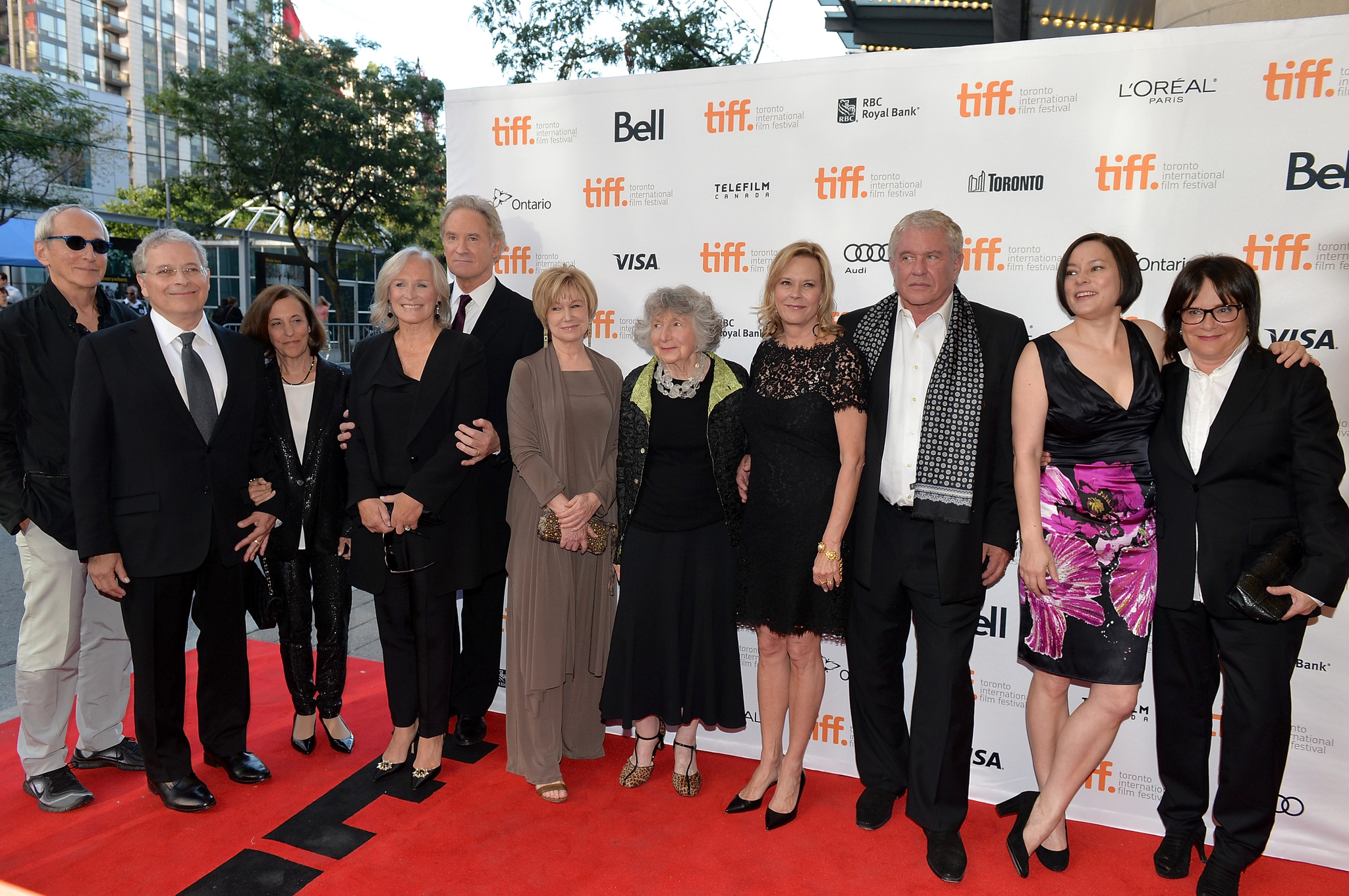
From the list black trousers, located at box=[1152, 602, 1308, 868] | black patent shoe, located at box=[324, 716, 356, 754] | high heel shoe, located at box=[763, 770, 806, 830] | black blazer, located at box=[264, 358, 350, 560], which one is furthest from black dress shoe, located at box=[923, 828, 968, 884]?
black blazer, located at box=[264, 358, 350, 560]

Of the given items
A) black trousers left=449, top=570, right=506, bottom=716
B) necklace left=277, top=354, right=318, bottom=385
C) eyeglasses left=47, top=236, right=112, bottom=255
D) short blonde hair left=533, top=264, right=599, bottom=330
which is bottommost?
black trousers left=449, top=570, right=506, bottom=716

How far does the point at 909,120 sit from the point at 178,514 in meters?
3.12

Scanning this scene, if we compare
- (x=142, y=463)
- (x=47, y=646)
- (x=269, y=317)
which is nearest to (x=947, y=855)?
(x=142, y=463)

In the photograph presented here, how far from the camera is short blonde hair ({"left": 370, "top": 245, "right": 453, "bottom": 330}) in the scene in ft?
10.1

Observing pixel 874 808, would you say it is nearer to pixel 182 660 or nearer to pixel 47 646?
pixel 182 660

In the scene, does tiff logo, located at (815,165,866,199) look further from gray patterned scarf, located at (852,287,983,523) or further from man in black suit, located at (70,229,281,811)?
man in black suit, located at (70,229,281,811)

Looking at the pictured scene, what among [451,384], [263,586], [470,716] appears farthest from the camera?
[470,716]

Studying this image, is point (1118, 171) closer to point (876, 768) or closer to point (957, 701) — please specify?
point (957, 701)

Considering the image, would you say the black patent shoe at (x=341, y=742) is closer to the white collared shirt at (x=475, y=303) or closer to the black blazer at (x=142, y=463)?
the black blazer at (x=142, y=463)

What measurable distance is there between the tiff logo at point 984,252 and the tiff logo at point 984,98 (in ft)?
1.54

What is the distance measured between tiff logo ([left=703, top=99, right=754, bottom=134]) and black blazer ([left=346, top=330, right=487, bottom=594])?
1.41 m

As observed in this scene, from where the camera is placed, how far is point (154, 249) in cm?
289

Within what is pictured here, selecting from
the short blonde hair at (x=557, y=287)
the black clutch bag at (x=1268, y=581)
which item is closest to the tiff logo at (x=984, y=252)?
the black clutch bag at (x=1268, y=581)

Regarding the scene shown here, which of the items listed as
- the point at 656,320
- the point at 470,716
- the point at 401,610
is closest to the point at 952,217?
the point at 656,320
